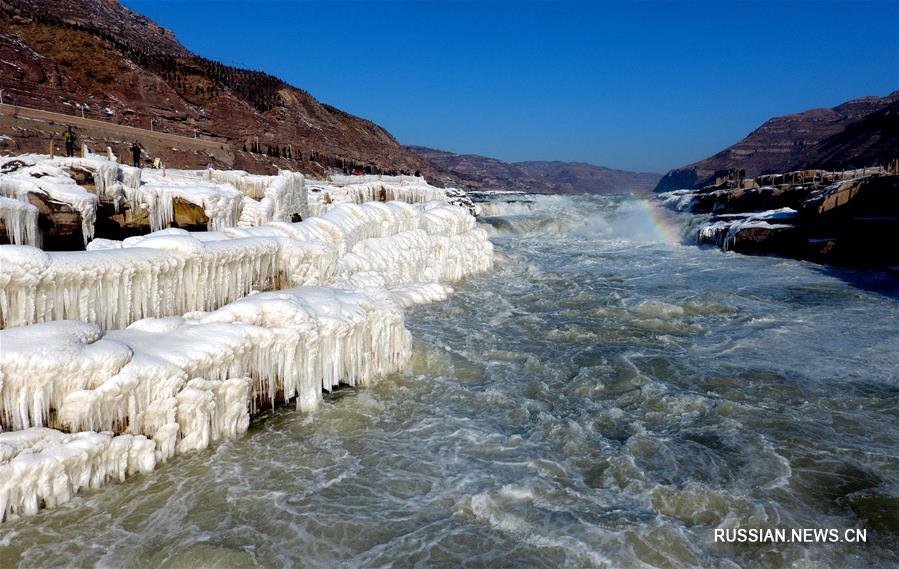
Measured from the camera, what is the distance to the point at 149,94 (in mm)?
49688

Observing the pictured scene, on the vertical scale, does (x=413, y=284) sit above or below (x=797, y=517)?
above

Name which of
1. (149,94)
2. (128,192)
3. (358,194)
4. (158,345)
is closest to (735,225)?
(358,194)

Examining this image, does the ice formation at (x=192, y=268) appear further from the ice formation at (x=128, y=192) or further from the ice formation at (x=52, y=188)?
the ice formation at (x=128, y=192)

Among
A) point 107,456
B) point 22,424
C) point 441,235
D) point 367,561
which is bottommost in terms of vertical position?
point 367,561

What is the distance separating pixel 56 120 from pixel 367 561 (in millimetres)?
31015

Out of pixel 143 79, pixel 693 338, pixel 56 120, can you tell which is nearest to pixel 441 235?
pixel 693 338

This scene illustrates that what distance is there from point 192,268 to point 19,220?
3.93m

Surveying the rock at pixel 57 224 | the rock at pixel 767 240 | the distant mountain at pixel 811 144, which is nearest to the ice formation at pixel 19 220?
the rock at pixel 57 224

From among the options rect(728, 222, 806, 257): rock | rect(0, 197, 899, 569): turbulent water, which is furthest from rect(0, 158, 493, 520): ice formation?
rect(728, 222, 806, 257): rock

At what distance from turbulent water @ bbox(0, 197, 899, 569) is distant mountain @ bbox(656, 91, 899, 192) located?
97121 mm

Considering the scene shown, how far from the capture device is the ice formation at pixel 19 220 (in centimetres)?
869

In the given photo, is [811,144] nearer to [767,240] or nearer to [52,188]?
[767,240]

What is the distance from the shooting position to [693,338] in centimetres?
1198

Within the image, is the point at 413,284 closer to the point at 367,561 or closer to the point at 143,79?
the point at 367,561
